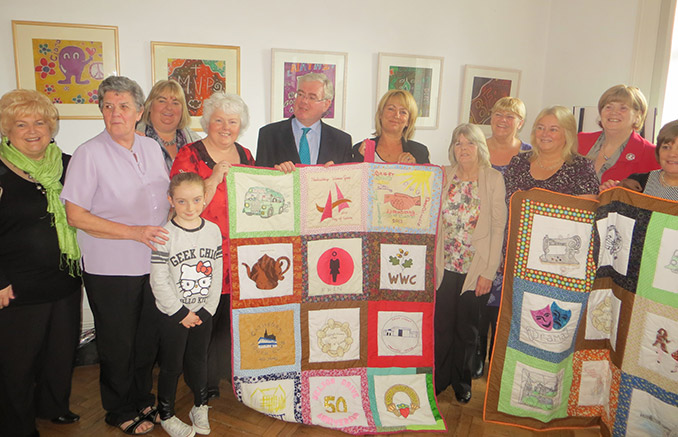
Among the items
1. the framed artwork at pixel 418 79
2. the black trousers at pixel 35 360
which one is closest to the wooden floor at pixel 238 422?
the black trousers at pixel 35 360

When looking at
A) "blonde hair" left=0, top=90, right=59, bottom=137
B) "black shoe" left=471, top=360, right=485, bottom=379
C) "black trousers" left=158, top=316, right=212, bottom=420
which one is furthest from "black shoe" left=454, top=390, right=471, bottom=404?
"blonde hair" left=0, top=90, right=59, bottom=137

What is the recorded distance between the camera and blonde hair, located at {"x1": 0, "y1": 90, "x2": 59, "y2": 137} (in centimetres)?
182

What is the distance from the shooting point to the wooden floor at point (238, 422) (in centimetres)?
223

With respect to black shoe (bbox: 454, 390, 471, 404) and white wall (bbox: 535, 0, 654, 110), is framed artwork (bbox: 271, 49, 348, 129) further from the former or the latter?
black shoe (bbox: 454, 390, 471, 404)

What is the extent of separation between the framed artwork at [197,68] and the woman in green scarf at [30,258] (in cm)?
132

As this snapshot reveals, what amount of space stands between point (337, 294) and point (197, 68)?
6.65 feet

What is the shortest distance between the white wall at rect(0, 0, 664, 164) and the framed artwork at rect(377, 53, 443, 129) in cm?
8

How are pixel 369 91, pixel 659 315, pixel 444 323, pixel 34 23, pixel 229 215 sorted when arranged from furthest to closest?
pixel 369 91
pixel 34 23
pixel 444 323
pixel 229 215
pixel 659 315

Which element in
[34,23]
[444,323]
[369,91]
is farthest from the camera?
[369,91]

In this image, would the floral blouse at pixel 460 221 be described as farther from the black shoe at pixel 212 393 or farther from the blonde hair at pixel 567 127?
the black shoe at pixel 212 393

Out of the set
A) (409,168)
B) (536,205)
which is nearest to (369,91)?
(409,168)

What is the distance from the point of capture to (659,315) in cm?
199

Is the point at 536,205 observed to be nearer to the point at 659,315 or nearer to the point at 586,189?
the point at 586,189

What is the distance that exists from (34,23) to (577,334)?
3698mm
